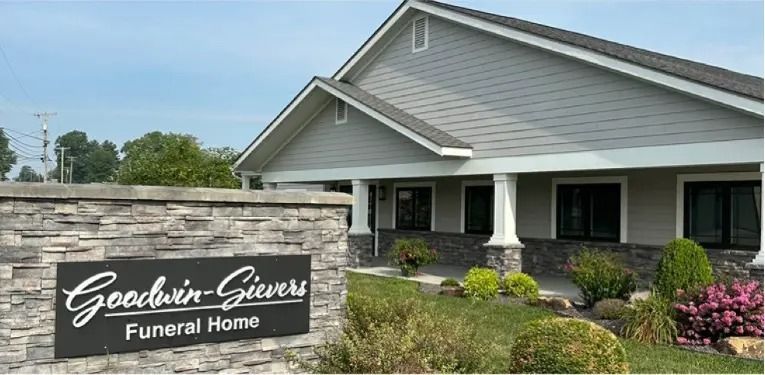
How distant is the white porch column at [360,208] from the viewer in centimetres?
1748

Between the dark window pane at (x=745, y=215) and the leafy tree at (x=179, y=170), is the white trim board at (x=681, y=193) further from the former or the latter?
the leafy tree at (x=179, y=170)

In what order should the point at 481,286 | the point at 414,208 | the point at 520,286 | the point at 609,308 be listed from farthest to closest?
the point at 414,208
the point at 520,286
the point at 481,286
the point at 609,308

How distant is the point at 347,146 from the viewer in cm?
1783

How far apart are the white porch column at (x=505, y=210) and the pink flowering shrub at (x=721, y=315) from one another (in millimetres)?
5567

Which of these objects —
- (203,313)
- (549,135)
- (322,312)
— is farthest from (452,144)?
(203,313)

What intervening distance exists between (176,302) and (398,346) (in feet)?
6.16

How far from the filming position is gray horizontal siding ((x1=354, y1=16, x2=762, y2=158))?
36.5ft

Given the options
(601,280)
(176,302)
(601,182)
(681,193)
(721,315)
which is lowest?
(721,315)

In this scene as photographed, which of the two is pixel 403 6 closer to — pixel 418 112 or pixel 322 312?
pixel 418 112

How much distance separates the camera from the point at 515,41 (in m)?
13.9

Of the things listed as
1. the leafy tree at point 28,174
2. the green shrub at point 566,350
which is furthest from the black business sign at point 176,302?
the leafy tree at point 28,174

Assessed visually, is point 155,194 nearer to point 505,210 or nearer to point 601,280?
point 601,280

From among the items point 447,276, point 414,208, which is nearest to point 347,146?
point 414,208

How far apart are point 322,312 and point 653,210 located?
9785 millimetres
